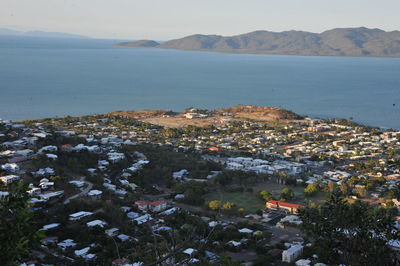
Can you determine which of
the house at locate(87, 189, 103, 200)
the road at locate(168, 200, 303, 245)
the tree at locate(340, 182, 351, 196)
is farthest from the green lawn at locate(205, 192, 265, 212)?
the house at locate(87, 189, 103, 200)

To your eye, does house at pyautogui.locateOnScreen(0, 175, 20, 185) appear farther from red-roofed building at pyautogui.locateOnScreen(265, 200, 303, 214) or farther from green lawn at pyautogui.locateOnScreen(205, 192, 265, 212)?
red-roofed building at pyautogui.locateOnScreen(265, 200, 303, 214)

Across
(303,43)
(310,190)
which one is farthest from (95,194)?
(303,43)

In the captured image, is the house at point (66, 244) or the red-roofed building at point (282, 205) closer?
the house at point (66, 244)

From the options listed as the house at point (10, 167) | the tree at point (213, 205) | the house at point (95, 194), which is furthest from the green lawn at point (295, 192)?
the house at point (10, 167)

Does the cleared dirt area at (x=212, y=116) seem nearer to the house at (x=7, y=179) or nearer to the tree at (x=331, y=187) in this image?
the tree at (x=331, y=187)

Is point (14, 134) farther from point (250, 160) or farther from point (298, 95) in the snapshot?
point (298, 95)

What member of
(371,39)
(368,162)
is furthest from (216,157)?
(371,39)

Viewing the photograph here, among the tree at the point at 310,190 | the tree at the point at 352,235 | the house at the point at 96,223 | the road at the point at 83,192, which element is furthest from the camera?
the tree at the point at 310,190

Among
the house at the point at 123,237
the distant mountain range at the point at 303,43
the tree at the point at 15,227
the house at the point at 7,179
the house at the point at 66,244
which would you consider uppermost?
the distant mountain range at the point at 303,43
